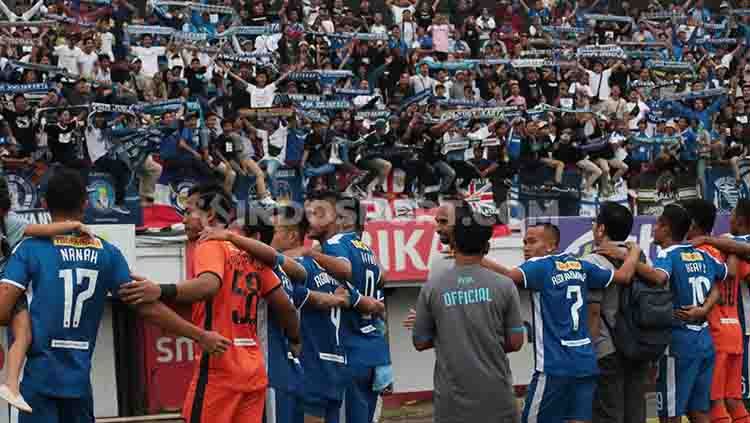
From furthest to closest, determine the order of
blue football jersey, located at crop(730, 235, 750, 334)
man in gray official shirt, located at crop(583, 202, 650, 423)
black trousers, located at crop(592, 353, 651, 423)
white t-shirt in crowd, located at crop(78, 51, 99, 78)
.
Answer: white t-shirt in crowd, located at crop(78, 51, 99, 78)
blue football jersey, located at crop(730, 235, 750, 334)
black trousers, located at crop(592, 353, 651, 423)
man in gray official shirt, located at crop(583, 202, 650, 423)

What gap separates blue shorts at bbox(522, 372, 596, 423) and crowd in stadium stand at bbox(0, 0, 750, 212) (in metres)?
9.07

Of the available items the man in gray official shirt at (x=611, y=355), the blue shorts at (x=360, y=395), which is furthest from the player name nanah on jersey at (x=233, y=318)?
the man in gray official shirt at (x=611, y=355)

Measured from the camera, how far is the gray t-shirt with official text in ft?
22.4

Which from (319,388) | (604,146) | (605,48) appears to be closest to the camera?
(319,388)

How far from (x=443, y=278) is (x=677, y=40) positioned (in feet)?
79.1

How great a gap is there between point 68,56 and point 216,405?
50.1 feet

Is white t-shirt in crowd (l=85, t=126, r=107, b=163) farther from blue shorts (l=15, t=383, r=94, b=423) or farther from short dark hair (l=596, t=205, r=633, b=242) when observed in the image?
blue shorts (l=15, t=383, r=94, b=423)

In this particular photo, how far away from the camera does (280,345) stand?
7578 mm

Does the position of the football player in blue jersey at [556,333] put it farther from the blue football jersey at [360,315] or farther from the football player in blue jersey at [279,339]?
the football player in blue jersey at [279,339]

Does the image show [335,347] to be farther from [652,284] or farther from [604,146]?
[604,146]

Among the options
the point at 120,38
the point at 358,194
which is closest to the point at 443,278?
the point at 358,194

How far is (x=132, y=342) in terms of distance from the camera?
1358 cm

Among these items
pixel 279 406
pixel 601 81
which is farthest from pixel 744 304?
pixel 601 81

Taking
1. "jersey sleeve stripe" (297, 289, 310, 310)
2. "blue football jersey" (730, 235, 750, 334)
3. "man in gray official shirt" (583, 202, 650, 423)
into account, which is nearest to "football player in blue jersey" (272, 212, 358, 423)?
"jersey sleeve stripe" (297, 289, 310, 310)
